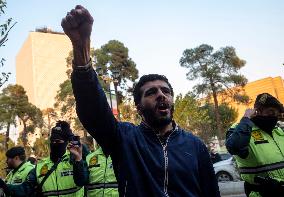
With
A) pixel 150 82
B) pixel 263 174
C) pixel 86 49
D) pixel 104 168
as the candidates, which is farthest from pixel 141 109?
pixel 104 168

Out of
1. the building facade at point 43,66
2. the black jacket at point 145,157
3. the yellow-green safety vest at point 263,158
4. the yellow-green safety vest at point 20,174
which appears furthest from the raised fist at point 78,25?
the building facade at point 43,66

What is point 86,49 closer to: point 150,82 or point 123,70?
point 150,82

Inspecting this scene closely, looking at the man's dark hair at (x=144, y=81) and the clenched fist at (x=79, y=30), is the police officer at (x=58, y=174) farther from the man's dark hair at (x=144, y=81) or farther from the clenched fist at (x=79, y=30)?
the clenched fist at (x=79, y=30)

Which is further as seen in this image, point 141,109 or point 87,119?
point 141,109

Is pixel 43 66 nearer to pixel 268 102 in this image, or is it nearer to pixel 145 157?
pixel 268 102

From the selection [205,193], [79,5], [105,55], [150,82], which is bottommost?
[205,193]

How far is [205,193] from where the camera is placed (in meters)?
2.36

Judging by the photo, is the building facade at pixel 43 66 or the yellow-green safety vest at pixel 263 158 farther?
the building facade at pixel 43 66

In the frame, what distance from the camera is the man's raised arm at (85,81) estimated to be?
173cm

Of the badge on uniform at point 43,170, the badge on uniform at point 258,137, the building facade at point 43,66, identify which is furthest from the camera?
A: the building facade at point 43,66

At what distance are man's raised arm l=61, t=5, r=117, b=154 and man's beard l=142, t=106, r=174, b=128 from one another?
1.10 feet

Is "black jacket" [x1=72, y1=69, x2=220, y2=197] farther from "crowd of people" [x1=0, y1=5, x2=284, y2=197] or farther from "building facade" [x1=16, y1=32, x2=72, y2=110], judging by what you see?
"building facade" [x1=16, y1=32, x2=72, y2=110]

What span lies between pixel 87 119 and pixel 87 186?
3029 millimetres

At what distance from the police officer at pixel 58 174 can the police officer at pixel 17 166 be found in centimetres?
53
